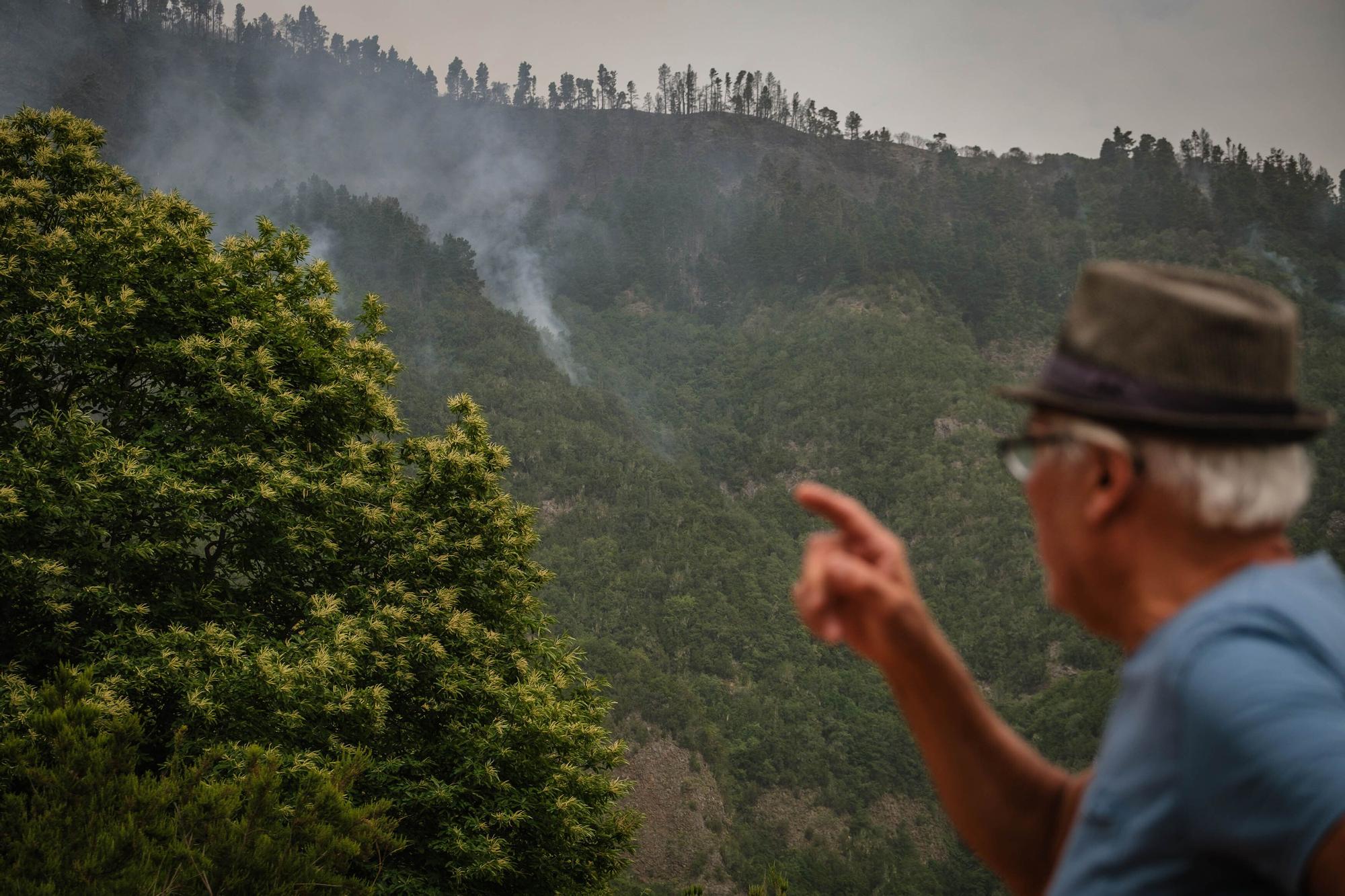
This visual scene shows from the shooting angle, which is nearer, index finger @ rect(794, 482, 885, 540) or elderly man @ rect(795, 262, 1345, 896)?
elderly man @ rect(795, 262, 1345, 896)

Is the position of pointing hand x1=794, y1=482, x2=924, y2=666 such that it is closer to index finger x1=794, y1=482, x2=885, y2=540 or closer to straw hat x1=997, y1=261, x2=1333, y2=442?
index finger x1=794, y1=482, x2=885, y2=540

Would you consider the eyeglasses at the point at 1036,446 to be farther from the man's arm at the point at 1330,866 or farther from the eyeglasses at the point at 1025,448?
the man's arm at the point at 1330,866

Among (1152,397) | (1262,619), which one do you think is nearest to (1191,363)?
(1152,397)

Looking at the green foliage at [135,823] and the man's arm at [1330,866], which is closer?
the man's arm at [1330,866]

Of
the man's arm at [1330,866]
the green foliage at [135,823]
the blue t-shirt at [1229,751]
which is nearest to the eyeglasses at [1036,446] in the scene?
the blue t-shirt at [1229,751]

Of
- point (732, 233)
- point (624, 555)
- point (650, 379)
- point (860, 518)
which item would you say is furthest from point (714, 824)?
point (732, 233)

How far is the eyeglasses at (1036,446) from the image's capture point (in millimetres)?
990

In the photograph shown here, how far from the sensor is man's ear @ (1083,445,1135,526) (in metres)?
0.99

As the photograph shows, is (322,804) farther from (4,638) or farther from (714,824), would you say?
(714,824)

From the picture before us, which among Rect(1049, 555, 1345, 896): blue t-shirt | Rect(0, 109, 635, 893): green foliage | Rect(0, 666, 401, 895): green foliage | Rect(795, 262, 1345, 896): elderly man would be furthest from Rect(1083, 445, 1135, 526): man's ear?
Rect(0, 109, 635, 893): green foliage

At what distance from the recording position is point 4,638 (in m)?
10.4

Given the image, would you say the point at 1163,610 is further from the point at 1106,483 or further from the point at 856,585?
the point at 856,585

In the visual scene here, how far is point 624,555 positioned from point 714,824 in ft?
63.4

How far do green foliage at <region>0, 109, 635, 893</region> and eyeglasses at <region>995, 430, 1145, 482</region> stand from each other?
9.80m
